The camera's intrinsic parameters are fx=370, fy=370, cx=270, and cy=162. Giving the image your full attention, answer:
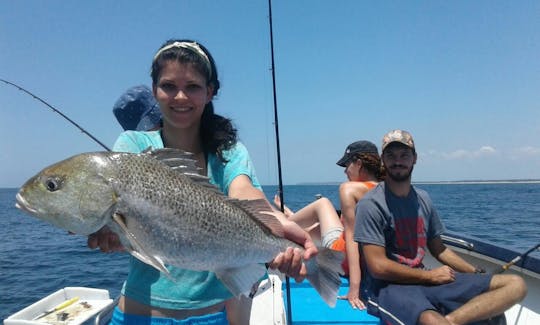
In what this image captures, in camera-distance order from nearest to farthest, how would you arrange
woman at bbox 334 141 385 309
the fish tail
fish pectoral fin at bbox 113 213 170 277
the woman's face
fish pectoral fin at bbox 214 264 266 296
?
fish pectoral fin at bbox 113 213 170 277, fish pectoral fin at bbox 214 264 266 296, the woman's face, the fish tail, woman at bbox 334 141 385 309

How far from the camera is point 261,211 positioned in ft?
7.17

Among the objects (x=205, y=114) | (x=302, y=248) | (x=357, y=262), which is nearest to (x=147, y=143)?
(x=205, y=114)

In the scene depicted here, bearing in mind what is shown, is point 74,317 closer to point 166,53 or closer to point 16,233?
point 166,53

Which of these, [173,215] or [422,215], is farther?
[422,215]

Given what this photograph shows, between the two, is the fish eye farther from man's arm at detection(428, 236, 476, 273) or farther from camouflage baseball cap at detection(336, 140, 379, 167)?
camouflage baseball cap at detection(336, 140, 379, 167)

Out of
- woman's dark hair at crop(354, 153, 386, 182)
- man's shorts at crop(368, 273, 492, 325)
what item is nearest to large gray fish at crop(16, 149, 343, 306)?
man's shorts at crop(368, 273, 492, 325)

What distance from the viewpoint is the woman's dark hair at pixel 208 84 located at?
2.19m

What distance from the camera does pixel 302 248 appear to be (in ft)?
7.47

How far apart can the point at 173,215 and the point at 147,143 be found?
63 centimetres

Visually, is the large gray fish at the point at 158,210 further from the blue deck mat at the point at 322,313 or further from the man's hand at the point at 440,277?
the blue deck mat at the point at 322,313

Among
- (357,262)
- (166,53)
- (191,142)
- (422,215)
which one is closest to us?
(166,53)

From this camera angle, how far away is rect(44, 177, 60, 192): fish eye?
5.87 feet

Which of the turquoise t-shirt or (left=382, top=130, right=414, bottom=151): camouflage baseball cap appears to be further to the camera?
(left=382, top=130, right=414, bottom=151): camouflage baseball cap

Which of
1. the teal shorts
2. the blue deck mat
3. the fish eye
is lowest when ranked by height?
the blue deck mat
